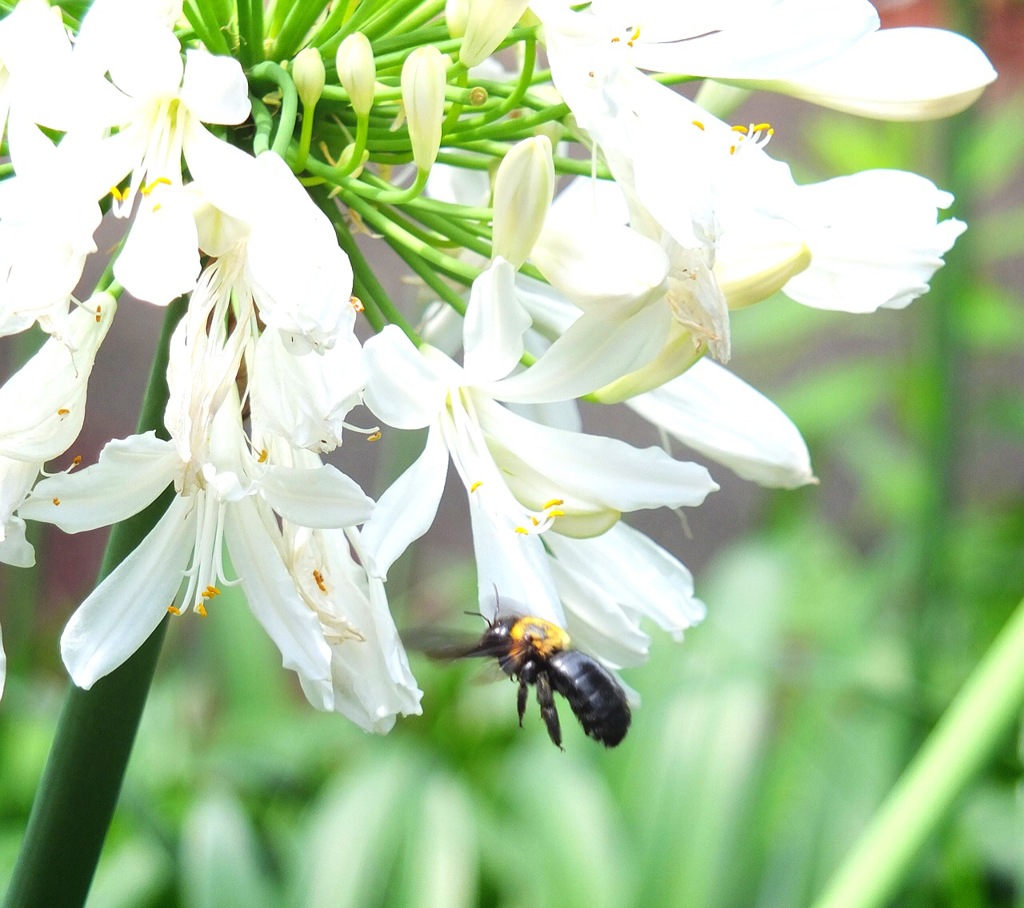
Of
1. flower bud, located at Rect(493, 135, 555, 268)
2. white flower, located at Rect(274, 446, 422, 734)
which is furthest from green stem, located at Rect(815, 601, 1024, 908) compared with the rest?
flower bud, located at Rect(493, 135, 555, 268)

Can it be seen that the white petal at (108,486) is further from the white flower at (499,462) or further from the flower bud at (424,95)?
the flower bud at (424,95)

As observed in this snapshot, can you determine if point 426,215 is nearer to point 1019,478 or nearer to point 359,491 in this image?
point 359,491

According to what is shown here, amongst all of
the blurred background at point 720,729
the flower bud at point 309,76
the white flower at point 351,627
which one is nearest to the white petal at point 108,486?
the white flower at point 351,627

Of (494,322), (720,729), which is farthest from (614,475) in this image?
(720,729)

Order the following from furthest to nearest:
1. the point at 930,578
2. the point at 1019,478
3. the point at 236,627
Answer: the point at 1019,478 < the point at 236,627 < the point at 930,578

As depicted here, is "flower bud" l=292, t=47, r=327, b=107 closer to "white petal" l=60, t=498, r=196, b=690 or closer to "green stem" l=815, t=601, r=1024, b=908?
"white petal" l=60, t=498, r=196, b=690

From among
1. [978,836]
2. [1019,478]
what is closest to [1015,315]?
[978,836]
